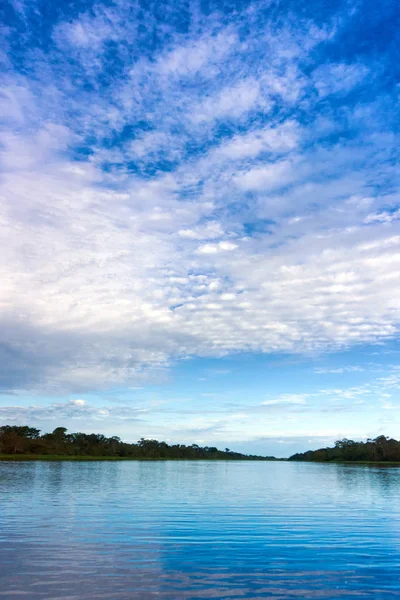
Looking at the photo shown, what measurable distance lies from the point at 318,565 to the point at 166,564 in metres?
7.20

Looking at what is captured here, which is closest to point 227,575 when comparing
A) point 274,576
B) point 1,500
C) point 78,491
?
point 274,576

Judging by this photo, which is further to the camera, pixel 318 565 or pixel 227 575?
pixel 318 565

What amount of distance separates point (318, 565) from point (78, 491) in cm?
4495

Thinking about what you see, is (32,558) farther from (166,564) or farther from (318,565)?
(318,565)

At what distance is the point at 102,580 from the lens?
60.7 feet

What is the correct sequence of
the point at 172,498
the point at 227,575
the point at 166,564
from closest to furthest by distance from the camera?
1. the point at 227,575
2. the point at 166,564
3. the point at 172,498

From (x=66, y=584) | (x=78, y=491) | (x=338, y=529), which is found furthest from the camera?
(x=78, y=491)

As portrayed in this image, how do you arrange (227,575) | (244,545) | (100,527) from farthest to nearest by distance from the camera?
(100,527) < (244,545) < (227,575)

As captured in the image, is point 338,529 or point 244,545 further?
point 338,529

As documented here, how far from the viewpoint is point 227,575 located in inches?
797

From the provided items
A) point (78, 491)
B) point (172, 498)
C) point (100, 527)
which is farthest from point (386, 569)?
point (78, 491)

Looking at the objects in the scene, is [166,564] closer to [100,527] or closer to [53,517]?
[100,527]

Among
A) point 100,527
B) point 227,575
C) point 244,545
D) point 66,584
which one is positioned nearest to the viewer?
point 66,584

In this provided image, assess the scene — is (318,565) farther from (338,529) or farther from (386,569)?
(338,529)
